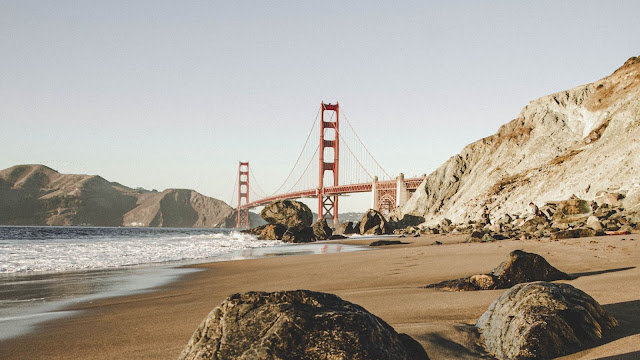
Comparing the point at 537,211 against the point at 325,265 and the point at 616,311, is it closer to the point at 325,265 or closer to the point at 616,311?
the point at 325,265

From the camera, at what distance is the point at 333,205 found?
6069 centimetres

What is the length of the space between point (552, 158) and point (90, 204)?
5140 inches

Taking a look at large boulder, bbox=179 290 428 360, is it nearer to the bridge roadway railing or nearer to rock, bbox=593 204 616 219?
rock, bbox=593 204 616 219

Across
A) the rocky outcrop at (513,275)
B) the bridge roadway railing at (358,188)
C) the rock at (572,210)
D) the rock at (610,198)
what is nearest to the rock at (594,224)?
the rock at (572,210)

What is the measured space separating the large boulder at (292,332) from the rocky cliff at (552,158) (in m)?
16.3

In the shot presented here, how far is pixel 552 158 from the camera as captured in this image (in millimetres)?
28453

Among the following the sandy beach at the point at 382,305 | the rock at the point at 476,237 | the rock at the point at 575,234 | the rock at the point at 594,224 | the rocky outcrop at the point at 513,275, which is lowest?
the sandy beach at the point at 382,305

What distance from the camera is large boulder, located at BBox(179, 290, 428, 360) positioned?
78.5 inches

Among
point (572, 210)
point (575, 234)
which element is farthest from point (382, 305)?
point (572, 210)

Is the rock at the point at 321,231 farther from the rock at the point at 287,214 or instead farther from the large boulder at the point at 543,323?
the large boulder at the point at 543,323

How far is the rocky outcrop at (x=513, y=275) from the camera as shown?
5.50m

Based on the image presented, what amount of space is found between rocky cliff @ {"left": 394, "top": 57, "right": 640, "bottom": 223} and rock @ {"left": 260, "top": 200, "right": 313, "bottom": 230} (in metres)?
10.1

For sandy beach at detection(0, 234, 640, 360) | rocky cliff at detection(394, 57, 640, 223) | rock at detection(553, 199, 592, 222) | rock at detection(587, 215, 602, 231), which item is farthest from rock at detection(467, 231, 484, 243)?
sandy beach at detection(0, 234, 640, 360)

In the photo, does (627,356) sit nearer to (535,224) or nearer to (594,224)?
(594,224)
